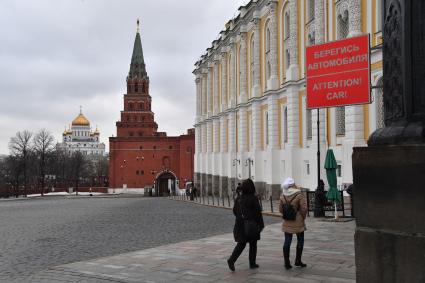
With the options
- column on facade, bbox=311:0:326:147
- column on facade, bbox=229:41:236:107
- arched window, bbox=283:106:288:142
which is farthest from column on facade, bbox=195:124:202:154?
column on facade, bbox=311:0:326:147

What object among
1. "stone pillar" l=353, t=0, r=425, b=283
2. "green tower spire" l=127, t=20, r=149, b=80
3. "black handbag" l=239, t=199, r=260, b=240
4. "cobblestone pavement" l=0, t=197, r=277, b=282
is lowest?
"cobblestone pavement" l=0, t=197, r=277, b=282

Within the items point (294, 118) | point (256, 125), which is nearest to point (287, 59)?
point (294, 118)

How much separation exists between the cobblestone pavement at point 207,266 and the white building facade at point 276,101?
8919 mm

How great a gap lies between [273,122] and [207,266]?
2670 cm

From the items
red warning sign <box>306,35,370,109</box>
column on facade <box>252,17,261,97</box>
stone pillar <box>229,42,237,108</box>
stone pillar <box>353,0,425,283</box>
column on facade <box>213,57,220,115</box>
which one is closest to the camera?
stone pillar <box>353,0,425,283</box>

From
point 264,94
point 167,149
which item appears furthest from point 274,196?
point 167,149

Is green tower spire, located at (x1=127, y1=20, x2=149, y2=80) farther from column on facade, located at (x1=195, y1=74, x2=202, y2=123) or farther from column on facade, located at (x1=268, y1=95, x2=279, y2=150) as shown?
column on facade, located at (x1=268, y1=95, x2=279, y2=150)

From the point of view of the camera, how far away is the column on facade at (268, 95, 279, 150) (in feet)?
116

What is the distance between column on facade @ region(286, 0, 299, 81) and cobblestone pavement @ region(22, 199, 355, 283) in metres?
20.4

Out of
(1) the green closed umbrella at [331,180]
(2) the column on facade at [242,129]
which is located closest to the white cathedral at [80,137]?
(2) the column on facade at [242,129]

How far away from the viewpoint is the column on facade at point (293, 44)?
31.7 m

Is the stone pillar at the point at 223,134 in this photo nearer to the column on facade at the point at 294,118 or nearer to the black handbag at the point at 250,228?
the column on facade at the point at 294,118

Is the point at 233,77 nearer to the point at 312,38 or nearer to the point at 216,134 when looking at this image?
the point at 216,134

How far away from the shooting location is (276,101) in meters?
35.2
